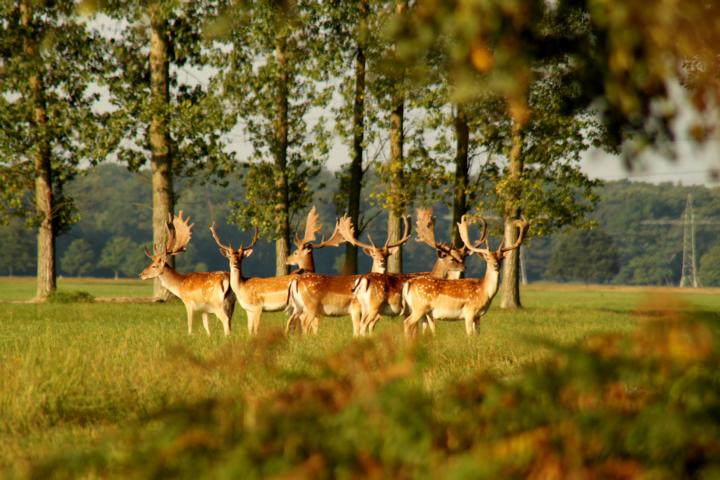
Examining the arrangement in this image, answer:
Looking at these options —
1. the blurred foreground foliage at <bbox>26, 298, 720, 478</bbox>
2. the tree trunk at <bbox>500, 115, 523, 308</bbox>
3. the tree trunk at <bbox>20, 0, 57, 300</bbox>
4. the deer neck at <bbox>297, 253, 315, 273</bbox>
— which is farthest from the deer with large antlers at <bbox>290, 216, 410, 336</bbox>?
the tree trunk at <bbox>20, 0, 57, 300</bbox>

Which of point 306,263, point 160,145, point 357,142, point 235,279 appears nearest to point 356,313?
point 235,279

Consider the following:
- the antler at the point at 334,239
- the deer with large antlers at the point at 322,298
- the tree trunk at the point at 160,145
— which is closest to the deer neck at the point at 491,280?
the deer with large antlers at the point at 322,298

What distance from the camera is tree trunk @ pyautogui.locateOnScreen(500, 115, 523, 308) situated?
23.9m

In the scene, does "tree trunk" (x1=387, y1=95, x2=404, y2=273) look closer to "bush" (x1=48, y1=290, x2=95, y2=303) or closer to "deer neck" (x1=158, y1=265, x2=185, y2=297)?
"bush" (x1=48, y1=290, x2=95, y2=303)

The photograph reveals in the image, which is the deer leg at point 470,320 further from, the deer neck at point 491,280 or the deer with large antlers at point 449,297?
the deer neck at point 491,280

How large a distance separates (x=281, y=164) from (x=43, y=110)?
5923mm

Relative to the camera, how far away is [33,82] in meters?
24.4

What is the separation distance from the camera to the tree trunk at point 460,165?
25016 mm

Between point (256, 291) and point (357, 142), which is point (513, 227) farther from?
point (256, 291)

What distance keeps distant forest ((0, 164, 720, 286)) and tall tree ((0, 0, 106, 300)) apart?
7110 centimetres

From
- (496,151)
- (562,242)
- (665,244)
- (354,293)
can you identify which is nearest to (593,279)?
(562,242)

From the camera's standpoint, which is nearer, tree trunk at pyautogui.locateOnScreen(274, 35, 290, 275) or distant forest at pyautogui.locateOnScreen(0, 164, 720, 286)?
tree trunk at pyautogui.locateOnScreen(274, 35, 290, 275)

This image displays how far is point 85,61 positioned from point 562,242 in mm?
97711

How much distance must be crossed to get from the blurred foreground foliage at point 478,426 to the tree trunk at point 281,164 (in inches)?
767
